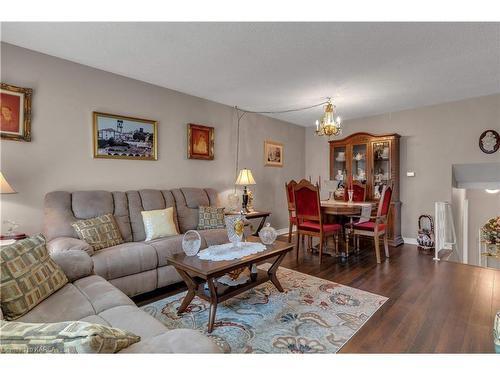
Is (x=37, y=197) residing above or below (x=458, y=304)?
above

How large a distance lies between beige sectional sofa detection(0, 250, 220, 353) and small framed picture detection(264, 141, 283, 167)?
3.74m

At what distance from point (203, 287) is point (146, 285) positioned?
66 centimetres

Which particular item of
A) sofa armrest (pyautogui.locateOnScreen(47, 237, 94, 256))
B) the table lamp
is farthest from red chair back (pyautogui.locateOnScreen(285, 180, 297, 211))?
sofa armrest (pyautogui.locateOnScreen(47, 237, 94, 256))

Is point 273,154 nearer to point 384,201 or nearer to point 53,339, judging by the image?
point 384,201

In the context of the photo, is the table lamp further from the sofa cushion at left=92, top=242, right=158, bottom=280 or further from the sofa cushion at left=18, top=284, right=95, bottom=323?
the sofa cushion at left=18, top=284, right=95, bottom=323

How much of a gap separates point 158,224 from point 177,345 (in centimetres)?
216

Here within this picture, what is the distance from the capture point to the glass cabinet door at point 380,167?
458 cm

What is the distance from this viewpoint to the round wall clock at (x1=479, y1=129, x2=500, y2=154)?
149 inches

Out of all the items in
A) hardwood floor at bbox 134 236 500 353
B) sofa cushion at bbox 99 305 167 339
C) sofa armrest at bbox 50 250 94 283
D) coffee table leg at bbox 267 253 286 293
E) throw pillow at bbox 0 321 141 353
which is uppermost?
throw pillow at bbox 0 321 141 353

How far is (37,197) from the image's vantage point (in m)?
2.58

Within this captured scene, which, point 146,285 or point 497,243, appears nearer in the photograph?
point 497,243

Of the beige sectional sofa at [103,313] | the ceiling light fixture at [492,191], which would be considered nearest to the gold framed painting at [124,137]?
the beige sectional sofa at [103,313]

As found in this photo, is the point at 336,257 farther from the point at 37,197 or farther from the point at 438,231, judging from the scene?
the point at 37,197
